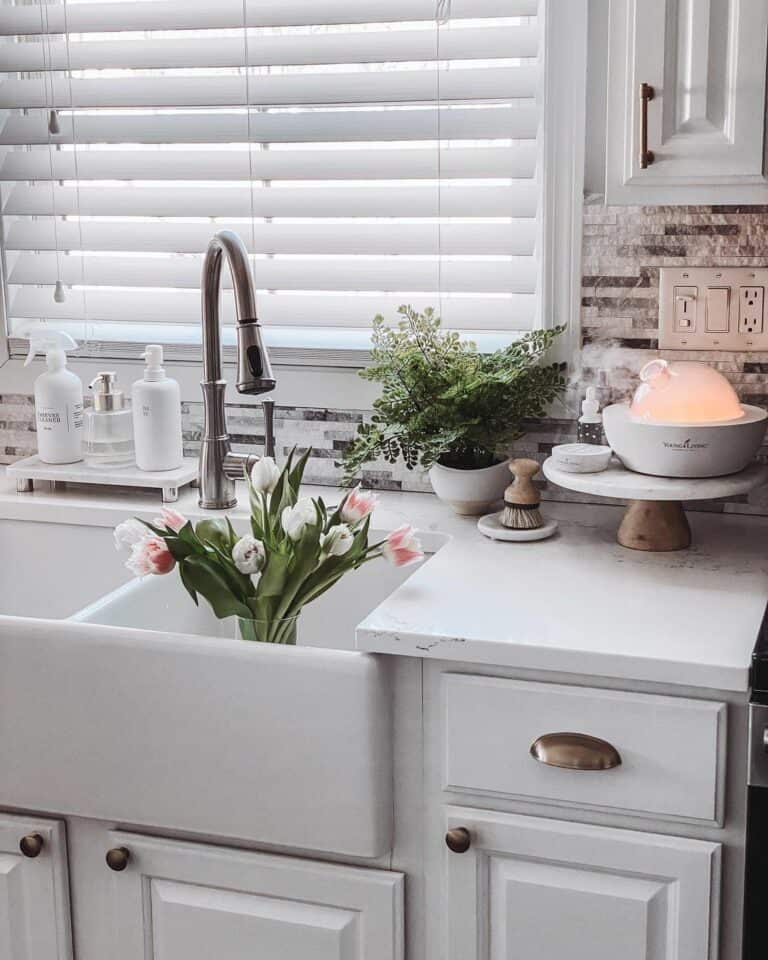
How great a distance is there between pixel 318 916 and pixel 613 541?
646mm

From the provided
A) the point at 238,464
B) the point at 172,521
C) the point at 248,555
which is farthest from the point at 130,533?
the point at 238,464

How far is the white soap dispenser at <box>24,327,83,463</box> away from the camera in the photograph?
2.14m

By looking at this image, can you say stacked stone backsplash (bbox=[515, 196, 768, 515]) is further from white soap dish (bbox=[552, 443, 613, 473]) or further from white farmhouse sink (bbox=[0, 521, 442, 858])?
white farmhouse sink (bbox=[0, 521, 442, 858])

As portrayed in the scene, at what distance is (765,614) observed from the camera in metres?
1.45

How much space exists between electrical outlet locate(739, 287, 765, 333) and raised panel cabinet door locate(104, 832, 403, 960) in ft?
3.02

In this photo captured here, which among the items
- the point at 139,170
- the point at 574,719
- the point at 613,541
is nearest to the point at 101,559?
the point at 139,170

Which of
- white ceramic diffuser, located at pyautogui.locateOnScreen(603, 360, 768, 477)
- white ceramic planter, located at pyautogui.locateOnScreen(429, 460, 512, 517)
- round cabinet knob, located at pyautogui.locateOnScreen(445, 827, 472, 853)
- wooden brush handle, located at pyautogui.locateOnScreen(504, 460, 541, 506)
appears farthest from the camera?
white ceramic planter, located at pyautogui.locateOnScreen(429, 460, 512, 517)

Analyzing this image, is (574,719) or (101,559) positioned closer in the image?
(574,719)

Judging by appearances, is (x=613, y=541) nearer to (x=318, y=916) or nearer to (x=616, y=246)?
(x=616, y=246)

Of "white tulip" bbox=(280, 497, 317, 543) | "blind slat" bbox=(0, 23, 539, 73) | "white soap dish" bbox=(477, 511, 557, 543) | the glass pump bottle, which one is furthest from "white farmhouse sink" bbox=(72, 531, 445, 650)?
"blind slat" bbox=(0, 23, 539, 73)

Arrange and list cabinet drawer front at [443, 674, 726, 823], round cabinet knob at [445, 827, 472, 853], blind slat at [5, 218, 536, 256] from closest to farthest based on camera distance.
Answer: cabinet drawer front at [443, 674, 726, 823]
round cabinet knob at [445, 827, 472, 853]
blind slat at [5, 218, 536, 256]

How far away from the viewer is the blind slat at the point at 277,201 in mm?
1995

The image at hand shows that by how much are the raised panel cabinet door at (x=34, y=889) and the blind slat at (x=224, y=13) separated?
4.13 feet

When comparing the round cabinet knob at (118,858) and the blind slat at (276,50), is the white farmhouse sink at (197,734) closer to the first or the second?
the round cabinet knob at (118,858)
